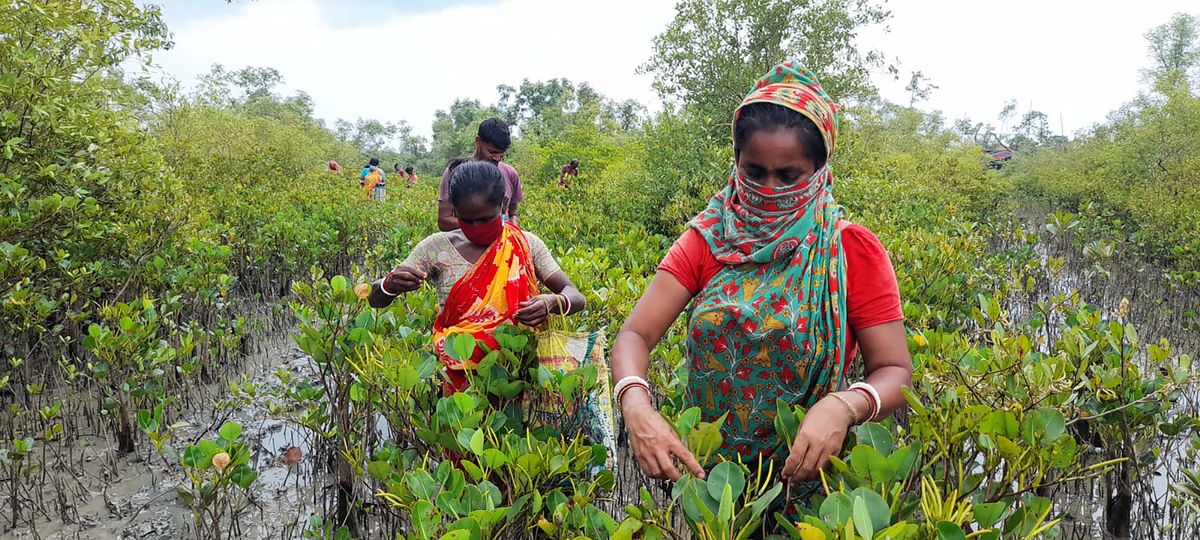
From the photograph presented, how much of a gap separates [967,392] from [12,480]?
336 centimetres

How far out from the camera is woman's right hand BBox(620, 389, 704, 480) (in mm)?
1089

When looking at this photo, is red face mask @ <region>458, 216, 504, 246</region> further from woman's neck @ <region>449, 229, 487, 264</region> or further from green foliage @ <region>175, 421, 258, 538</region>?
green foliage @ <region>175, 421, 258, 538</region>

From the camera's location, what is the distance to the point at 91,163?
3.79 metres

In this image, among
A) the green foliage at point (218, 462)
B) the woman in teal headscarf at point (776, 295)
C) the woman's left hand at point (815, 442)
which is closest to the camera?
the woman's left hand at point (815, 442)

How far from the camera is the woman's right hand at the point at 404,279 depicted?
2.03m

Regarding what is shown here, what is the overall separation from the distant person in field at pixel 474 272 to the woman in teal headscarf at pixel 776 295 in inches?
25.5

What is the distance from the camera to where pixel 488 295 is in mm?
2021

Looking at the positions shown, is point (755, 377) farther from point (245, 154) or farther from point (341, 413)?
point (245, 154)

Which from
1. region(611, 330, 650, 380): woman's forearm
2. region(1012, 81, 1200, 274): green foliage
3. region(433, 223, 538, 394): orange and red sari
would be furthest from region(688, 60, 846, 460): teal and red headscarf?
region(1012, 81, 1200, 274): green foliage

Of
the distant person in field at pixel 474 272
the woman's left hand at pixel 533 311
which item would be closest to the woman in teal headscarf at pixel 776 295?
the woman's left hand at pixel 533 311

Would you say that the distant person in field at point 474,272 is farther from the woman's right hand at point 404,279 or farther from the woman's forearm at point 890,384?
the woman's forearm at point 890,384

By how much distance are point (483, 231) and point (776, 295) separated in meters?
1.16

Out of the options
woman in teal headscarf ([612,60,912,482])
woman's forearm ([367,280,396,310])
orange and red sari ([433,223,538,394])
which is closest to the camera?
woman in teal headscarf ([612,60,912,482])

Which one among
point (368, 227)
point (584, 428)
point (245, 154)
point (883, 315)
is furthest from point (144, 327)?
point (245, 154)
